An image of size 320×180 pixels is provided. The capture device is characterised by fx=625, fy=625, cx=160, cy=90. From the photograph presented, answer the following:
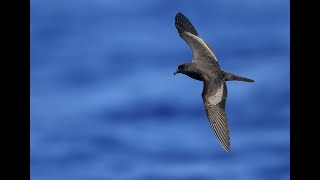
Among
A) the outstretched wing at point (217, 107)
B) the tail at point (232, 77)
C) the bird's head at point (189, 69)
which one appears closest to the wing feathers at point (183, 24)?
the bird's head at point (189, 69)

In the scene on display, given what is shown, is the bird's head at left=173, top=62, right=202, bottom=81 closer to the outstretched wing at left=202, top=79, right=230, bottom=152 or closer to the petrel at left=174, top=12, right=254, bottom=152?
the petrel at left=174, top=12, right=254, bottom=152

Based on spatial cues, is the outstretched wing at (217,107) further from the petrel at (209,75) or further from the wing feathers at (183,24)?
the wing feathers at (183,24)

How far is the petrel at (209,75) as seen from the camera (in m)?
14.9

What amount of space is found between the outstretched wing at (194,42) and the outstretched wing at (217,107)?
1261 millimetres

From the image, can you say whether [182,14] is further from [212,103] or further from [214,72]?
[212,103]

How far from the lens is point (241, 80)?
53.7 ft

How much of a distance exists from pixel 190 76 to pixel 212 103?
1.53 meters

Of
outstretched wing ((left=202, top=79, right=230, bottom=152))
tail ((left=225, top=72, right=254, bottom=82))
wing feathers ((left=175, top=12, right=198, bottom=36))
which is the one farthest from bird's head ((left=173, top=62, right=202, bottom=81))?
wing feathers ((left=175, top=12, right=198, bottom=36))

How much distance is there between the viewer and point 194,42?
18.1 m

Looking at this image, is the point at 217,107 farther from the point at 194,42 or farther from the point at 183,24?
the point at 183,24

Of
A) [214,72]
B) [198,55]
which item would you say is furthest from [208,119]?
[198,55]
